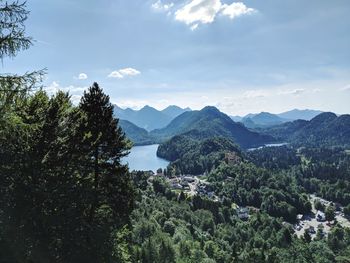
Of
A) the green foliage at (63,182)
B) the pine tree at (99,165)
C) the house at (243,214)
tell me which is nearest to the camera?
the green foliage at (63,182)

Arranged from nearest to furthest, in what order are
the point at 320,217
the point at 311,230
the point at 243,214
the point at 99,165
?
the point at 99,165 < the point at 311,230 < the point at 243,214 < the point at 320,217

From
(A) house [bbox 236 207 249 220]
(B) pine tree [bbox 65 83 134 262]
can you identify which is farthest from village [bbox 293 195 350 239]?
(B) pine tree [bbox 65 83 134 262]

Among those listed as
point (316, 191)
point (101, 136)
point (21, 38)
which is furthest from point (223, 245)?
point (316, 191)

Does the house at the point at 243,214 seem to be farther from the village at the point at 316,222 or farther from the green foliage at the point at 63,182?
the green foliage at the point at 63,182

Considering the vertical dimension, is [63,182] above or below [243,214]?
above

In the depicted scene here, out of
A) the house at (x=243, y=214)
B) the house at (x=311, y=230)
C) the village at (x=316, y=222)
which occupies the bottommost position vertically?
the village at (x=316, y=222)

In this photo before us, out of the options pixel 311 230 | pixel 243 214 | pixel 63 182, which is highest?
pixel 63 182

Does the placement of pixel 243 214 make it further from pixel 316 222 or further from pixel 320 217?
pixel 320 217

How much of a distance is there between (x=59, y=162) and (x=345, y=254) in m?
79.9

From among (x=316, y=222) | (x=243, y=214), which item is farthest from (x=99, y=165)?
(x=316, y=222)

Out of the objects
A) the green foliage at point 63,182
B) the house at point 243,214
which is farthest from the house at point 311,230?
the green foliage at point 63,182

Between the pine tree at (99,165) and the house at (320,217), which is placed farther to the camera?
the house at (320,217)

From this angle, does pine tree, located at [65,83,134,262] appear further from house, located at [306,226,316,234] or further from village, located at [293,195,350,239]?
house, located at [306,226,316,234]

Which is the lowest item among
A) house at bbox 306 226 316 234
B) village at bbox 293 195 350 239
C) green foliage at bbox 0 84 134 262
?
village at bbox 293 195 350 239
